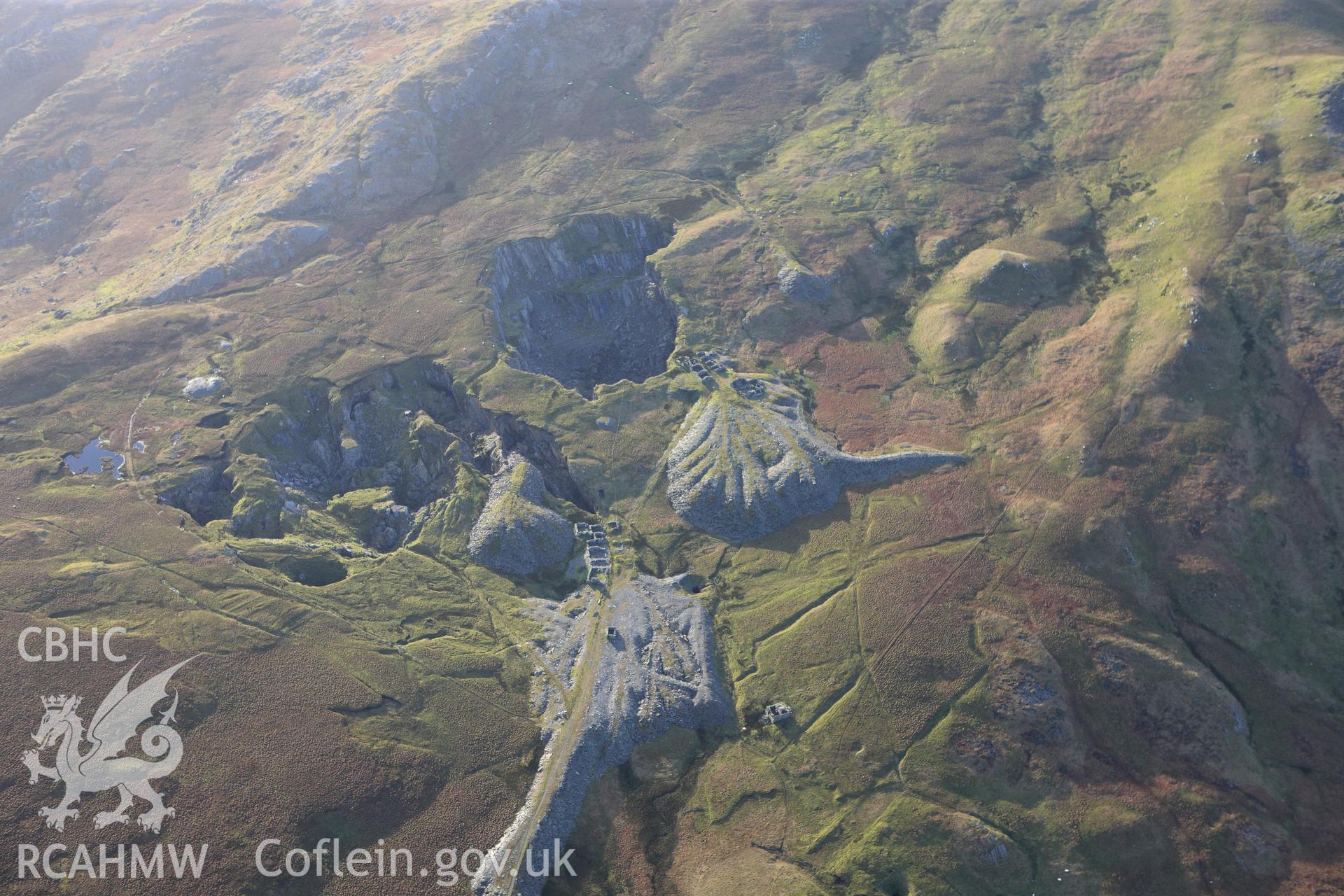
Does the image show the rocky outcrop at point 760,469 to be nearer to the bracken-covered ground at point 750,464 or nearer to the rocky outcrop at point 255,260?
the bracken-covered ground at point 750,464

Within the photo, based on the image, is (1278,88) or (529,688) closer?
(529,688)

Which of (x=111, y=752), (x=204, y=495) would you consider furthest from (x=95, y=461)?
(x=111, y=752)

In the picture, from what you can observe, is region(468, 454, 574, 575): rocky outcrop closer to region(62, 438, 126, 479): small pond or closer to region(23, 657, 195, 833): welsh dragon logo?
region(23, 657, 195, 833): welsh dragon logo

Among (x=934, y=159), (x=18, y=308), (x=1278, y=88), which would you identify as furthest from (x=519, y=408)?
(x=1278, y=88)

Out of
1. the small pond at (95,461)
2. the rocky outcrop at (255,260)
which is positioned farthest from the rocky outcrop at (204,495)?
the rocky outcrop at (255,260)

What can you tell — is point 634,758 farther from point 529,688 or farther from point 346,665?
point 346,665

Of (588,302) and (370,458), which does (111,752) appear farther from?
(588,302)

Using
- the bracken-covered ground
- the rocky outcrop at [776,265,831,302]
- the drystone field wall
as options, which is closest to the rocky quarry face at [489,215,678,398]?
the bracken-covered ground
